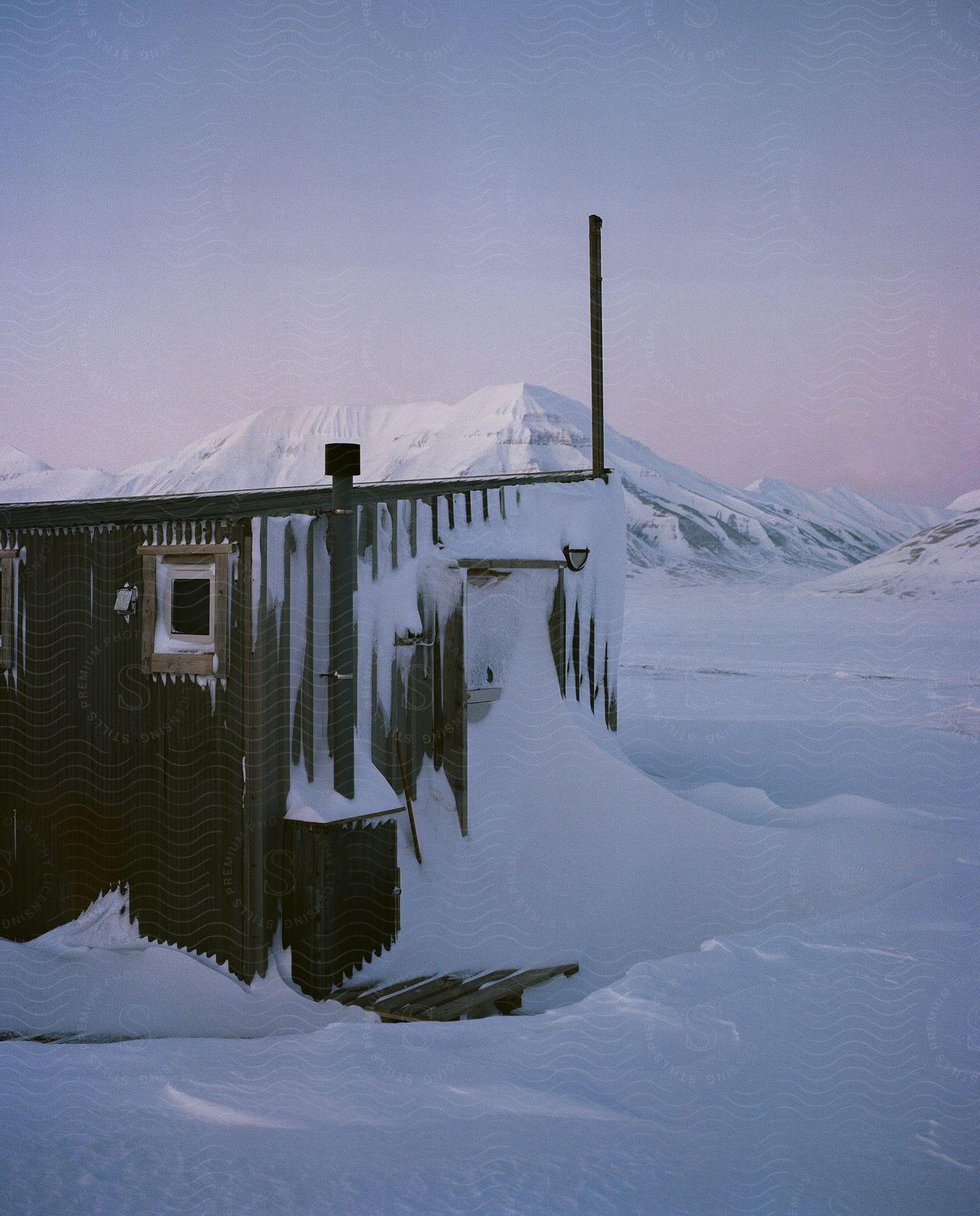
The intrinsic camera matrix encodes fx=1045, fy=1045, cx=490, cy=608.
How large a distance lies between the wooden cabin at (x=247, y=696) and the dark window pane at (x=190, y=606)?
0.02 m

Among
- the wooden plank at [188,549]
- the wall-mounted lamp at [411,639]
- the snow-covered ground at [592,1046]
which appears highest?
the wooden plank at [188,549]

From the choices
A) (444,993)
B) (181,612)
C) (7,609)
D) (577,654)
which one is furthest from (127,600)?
(577,654)

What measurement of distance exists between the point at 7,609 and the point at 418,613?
370 centimetres

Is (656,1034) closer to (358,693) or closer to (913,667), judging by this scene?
(358,693)

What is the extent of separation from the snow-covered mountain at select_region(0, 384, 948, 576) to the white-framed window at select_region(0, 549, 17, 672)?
10014 cm

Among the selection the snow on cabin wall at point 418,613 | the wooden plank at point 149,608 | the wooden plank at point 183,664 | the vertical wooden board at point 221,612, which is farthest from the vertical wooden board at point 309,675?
the wooden plank at point 149,608

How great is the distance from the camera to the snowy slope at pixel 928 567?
68625 mm

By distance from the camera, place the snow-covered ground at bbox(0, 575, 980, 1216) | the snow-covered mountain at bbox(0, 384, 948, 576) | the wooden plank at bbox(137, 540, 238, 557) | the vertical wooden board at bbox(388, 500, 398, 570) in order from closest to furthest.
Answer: the snow-covered ground at bbox(0, 575, 980, 1216) → the wooden plank at bbox(137, 540, 238, 557) → the vertical wooden board at bbox(388, 500, 398, 570) → the snow-covered mountain at bbox(0, 384, 948, 576)

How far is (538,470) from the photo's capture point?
126 meters

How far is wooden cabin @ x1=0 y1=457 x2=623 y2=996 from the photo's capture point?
7.70 m

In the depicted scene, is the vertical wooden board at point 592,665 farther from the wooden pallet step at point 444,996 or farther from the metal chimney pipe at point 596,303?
the wooden pallet step at point 444,996

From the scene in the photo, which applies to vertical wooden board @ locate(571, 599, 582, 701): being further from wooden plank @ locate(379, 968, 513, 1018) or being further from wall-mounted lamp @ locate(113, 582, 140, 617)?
wall-mounted lamp @ locate(113, 582, 140, 617)

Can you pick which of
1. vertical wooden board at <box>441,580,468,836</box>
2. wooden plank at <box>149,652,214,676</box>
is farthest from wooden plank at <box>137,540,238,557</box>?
vertical wooden board at <box>441,580,468,836</box>

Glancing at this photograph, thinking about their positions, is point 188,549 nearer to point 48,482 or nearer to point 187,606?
point 187,606
